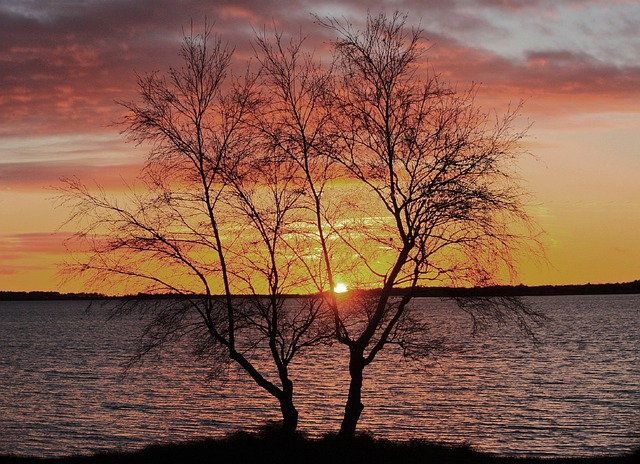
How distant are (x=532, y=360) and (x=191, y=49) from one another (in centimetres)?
6349

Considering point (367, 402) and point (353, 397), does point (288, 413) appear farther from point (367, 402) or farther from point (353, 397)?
point (367, 402)

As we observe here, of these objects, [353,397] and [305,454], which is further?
[353,397]

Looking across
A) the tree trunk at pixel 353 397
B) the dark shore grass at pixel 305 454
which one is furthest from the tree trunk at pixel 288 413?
the tree trunk at pixel 353 397

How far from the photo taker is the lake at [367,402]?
127 feet

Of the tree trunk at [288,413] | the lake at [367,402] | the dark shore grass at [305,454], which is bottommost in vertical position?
the lake at [367,402]

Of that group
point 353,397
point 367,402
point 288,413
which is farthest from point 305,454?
point 367,402

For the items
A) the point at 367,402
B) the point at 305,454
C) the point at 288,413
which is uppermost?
the point at 288,413

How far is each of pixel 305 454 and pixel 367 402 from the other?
→ 25.6 meters

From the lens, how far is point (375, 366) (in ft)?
229

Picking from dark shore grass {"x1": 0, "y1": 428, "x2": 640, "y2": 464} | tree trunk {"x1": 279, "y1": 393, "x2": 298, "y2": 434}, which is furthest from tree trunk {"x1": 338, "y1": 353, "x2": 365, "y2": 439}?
tree trunk {"x1": 279, "y1": 393, "x2": 298, "y2": 434}

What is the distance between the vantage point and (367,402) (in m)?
48.8

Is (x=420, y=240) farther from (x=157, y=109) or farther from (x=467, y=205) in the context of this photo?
(x=157, y=109)

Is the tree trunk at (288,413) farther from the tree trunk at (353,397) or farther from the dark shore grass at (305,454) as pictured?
the tree trunk at (353,397)

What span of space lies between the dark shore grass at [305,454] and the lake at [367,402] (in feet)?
10.4
